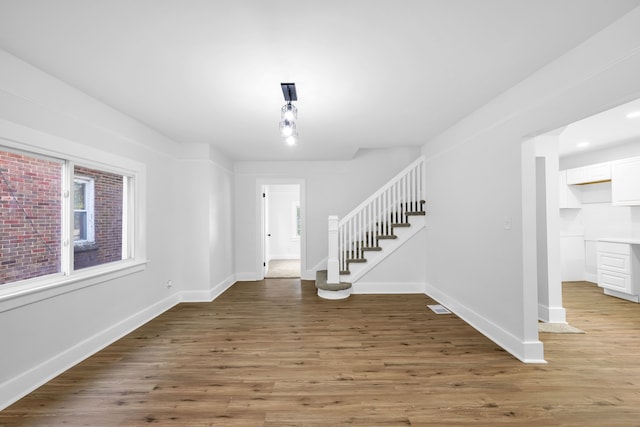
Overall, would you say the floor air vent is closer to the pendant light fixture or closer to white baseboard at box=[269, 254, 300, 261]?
the pendant light fixture

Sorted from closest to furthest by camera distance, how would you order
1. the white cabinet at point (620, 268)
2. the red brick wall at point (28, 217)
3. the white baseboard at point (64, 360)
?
the white baseboard at point (64, 360) < the red brick wall at point (28, 217) < the white cabinet at point (620, 268)

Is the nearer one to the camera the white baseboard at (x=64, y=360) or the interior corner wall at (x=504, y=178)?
the interior corner wall at (x=504, y=178)

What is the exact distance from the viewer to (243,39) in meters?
1.68

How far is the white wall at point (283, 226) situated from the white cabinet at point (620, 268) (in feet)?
22.3

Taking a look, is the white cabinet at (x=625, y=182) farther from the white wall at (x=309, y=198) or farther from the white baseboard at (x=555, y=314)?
the white wall at (x=309, y=198)

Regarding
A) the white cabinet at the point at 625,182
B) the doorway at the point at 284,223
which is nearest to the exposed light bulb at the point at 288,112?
the white cabinet at the point at 625,182

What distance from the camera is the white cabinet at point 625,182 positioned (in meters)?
3.92

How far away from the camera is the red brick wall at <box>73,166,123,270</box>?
2.62m

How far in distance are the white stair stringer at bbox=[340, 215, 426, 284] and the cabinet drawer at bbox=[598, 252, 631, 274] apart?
9.69 feet

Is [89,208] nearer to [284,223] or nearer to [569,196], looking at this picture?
[284,223]

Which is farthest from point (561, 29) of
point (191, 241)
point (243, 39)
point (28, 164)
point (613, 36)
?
point (191, 241)

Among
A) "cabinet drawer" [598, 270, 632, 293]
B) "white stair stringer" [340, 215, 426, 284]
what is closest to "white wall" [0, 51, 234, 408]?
"white stair stringer" [340, 215, 426, 284]

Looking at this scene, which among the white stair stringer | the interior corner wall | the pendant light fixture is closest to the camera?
the interior corner wall

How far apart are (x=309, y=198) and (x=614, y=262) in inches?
205
